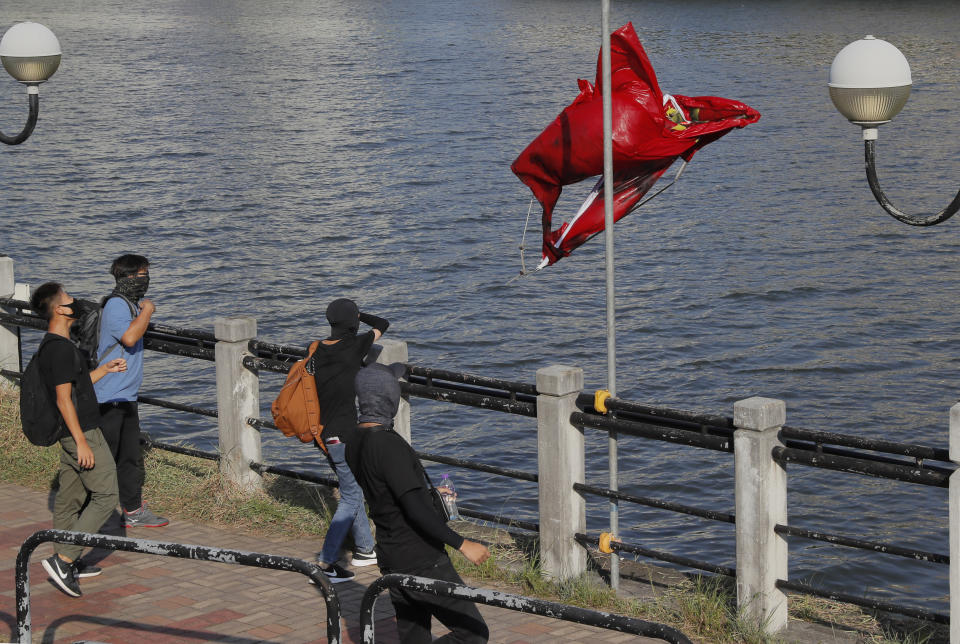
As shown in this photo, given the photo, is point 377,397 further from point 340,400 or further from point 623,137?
point 623,137

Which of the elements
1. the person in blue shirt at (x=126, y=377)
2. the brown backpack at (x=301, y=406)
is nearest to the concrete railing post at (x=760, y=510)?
the brown backpack at (x=301, y=406)

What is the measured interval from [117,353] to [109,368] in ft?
0.56

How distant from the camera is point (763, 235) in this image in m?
29.3

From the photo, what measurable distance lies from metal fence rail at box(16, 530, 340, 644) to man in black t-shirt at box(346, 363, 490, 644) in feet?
1.48

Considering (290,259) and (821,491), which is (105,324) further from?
(290,259)

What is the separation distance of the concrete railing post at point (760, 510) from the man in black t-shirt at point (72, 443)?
151 inches

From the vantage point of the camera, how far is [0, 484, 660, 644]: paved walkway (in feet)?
24.7

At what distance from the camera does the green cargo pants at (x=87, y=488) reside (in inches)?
332

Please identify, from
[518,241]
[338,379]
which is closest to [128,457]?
[338,379]

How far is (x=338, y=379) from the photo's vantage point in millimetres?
8273

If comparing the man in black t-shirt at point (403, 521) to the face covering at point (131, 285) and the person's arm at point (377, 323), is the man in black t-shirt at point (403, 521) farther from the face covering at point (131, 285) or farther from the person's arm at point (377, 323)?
the face covering at point (131, 285)

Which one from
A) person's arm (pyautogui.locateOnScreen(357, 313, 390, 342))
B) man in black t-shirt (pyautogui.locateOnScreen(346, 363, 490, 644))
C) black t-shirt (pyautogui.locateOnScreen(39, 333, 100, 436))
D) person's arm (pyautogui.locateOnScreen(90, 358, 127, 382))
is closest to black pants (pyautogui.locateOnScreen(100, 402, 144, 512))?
person's arm (pyautogui.locateOnScreen(90, 358, 127, 382))

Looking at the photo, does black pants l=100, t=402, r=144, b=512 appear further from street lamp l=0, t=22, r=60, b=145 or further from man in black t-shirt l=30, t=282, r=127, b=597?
street lamp l=0, t=22, r=60, b=145

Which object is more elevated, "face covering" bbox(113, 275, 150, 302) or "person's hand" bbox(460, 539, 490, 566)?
"face covering" bbox(113, 275, 150, 302)
